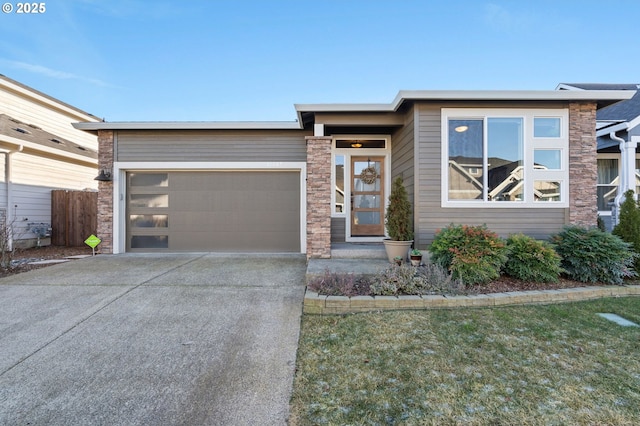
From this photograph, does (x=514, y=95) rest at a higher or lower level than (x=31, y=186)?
higher

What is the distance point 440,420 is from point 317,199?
436 centimetres

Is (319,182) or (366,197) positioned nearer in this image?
(319,182)

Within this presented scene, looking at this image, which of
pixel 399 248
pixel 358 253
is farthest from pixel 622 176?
pixel 358 253

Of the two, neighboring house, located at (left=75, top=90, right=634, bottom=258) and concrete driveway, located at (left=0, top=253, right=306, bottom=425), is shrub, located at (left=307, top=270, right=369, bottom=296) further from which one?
neighboring house, located at (left=75, top=90, right=634, bottom=258)

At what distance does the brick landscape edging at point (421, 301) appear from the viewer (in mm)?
3672

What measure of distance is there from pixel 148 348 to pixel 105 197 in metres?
6.13

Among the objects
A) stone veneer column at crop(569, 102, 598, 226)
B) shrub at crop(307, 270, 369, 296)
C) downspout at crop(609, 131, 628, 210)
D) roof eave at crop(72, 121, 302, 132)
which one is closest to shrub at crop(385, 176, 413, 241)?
shrub at crop(307, 270, 369, 296)

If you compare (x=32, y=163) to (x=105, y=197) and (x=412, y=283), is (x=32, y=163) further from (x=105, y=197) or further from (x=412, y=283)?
(x=412, y=283)

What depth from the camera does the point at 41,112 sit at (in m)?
11.1

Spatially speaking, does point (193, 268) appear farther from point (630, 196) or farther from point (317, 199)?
point (630, 196)

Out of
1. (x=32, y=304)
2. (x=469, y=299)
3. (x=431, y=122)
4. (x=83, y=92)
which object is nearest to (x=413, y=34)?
(x=431, y=122)

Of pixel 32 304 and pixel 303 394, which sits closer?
pixel 303 394

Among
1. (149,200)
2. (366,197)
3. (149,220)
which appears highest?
(366,197)

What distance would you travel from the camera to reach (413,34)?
920cm
